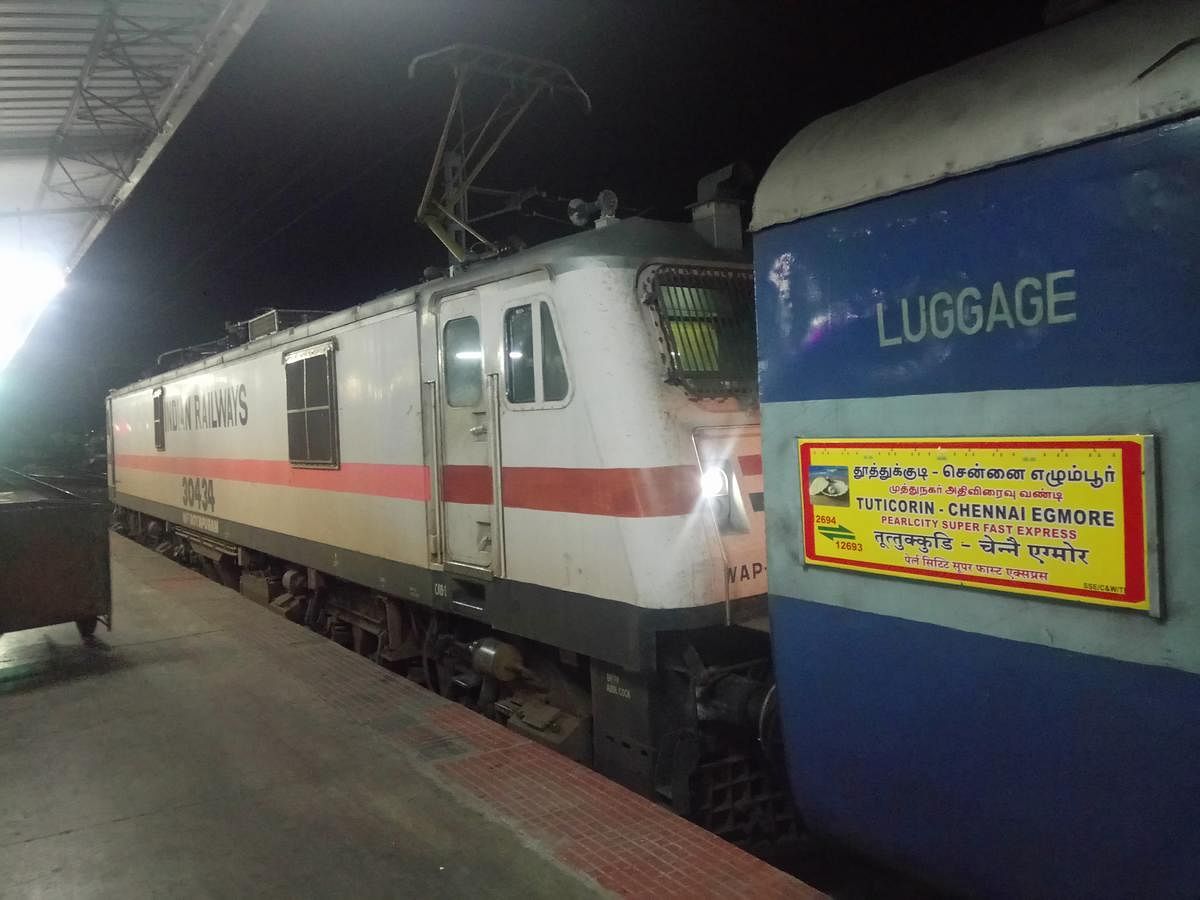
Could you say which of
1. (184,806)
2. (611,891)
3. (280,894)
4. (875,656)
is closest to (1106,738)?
(875,656)

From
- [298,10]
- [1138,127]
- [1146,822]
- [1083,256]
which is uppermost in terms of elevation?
[298,10]

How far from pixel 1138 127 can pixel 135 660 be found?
288 inches

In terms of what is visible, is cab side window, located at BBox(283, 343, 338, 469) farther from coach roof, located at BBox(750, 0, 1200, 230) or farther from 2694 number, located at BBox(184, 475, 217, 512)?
coach roof, located at BBox(750, 0, 1200, 230)

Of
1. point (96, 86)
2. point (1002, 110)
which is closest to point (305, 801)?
point (1002, 110)

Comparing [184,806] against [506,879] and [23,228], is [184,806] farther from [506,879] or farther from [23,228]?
[23,228]

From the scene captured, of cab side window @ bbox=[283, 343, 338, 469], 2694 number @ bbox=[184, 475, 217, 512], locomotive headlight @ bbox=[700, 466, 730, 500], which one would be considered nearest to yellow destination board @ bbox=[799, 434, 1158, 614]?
locomotive headlight @ bbox=[700, 466, 730, 500]

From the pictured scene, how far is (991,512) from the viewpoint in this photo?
2.55m

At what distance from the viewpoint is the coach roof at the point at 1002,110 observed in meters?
2.25

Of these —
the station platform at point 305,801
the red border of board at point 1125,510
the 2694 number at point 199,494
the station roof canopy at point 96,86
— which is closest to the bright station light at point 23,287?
the station roof canopy at point 96,86

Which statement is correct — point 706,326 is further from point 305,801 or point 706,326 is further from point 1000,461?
point 305,801

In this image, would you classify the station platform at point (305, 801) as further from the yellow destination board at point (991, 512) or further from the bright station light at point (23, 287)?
the bright station light at point (23, 287)

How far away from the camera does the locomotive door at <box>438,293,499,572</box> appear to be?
5.18 metres

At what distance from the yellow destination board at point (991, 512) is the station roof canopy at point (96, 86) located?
866cm

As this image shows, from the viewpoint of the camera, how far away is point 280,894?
343cm
